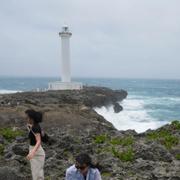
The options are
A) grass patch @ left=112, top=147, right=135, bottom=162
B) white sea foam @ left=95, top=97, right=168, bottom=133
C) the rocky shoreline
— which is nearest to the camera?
the rocky shoreline

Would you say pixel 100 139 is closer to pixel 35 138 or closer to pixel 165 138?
pixel 165 138

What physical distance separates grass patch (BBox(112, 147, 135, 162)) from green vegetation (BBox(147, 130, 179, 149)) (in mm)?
1785

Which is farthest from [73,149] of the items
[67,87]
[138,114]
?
[138,114]

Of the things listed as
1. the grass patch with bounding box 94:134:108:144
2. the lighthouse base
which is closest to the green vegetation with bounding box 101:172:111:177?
the grass patch with bounding box 94:134:108:144

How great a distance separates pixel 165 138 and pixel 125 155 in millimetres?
3230

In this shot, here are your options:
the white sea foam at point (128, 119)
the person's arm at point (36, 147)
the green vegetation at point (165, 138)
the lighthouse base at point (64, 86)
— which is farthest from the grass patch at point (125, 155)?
the lighthouse base at point (64, 86)

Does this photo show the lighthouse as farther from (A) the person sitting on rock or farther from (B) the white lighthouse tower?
(A) the person sitting on rock

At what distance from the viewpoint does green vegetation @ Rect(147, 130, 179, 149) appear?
1304cm

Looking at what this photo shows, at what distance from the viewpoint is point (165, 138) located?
13719 millimetres

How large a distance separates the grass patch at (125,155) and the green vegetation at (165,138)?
1785mm

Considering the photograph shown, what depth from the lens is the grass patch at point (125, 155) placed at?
423 inches

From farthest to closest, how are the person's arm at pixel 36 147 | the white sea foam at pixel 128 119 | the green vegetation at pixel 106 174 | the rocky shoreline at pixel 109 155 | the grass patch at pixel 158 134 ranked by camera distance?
the white sea foam at pixel 128 119 → the grass patch at pixel 158 134 → the green vegetation at pixel 106 174 → the rocky shoreline at pixel 109 155 → the person's arm at pixel 36 147

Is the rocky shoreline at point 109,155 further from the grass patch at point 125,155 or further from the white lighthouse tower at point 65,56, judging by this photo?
the white lighthouse tower at point 65,56

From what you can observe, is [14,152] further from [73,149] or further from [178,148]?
[178,148]
